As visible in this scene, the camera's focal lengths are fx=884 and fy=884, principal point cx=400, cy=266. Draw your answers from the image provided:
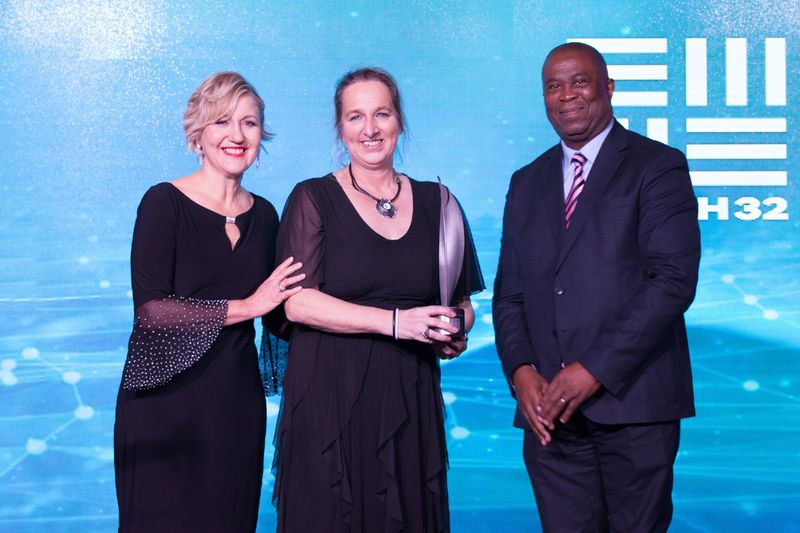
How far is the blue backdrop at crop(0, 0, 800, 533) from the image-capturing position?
3.45 metres

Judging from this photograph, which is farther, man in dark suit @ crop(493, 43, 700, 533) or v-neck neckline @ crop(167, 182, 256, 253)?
v-neck neckline @ crop(167, 182, 256, 253)

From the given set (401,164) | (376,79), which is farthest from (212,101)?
(401,164)

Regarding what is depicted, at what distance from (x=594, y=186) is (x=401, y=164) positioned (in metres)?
1.51

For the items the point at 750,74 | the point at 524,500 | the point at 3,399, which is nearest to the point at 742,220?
the point at 750,74

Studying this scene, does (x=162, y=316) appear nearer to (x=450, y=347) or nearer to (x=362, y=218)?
(x=362, y=218)

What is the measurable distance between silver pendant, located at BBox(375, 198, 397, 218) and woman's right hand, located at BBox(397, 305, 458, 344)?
0.29 m

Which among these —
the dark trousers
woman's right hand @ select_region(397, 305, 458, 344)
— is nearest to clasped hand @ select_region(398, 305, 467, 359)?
woman's right hand @ select_region(397, 305, 458, 344)

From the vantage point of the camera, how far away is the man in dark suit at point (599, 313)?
1948 mm

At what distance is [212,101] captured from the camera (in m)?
Answer: 2.30

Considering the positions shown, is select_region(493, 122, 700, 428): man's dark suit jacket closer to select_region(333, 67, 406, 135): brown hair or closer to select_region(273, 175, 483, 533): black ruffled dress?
select_region(273, 175, 483, 533): black ruffled dress

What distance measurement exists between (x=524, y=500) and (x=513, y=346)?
5.26 ft

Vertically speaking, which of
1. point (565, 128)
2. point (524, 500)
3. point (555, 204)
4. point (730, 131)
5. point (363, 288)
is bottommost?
point (524, 500)

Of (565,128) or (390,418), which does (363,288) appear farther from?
(565,128)

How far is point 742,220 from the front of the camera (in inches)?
136
